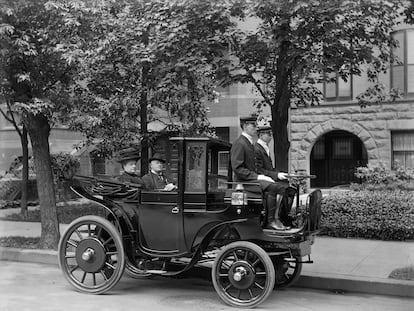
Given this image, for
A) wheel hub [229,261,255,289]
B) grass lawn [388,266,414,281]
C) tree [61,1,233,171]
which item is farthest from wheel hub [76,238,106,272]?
grass lawn [388,266,414,281]

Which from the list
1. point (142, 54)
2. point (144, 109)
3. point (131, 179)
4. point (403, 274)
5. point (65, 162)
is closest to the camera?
point (131, 179)

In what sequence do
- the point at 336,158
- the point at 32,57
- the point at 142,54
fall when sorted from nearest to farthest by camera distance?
1. the point at 142,54
2. the point at 32,57
3. the point at 336,158

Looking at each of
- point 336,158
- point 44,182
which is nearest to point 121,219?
point 44,182

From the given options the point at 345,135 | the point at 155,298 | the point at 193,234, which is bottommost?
the point at 155,298

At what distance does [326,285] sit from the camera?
7.36 metres

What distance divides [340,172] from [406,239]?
8822 mm

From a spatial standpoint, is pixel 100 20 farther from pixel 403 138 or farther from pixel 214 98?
pixel 403 138

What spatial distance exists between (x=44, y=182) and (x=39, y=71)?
2.01 metres

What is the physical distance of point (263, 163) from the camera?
7.02 meters

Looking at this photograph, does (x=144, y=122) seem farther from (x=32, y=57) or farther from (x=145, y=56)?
(x=145, y=56)

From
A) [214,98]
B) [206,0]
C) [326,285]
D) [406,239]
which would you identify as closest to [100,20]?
[206,0]

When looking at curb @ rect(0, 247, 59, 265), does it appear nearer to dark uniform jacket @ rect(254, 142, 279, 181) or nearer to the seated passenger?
the seated passenger

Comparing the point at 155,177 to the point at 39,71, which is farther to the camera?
the point at 39,71

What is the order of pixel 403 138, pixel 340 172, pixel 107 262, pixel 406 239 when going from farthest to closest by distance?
pixel 340 172
pixel 403 138
pixel 406 239
pixel 107 262
